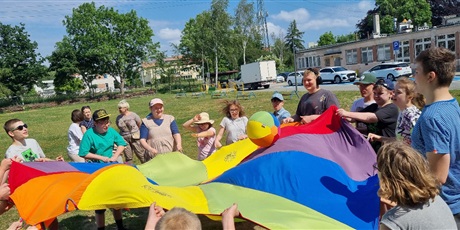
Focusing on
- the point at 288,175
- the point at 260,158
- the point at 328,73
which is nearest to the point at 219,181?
the point at 260,158

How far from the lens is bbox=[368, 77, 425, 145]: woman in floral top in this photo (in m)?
3.76

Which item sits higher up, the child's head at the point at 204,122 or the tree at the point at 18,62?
the tree at the point at 18,62

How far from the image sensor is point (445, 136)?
220cm

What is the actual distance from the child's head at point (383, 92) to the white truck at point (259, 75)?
2920 cm

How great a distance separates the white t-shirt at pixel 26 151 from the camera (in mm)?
4664

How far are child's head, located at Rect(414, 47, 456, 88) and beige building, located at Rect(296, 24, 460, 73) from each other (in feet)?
87.3

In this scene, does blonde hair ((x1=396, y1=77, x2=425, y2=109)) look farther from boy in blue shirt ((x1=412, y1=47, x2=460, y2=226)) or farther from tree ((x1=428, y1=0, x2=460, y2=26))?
tree ((x1=428, y1=0, x2=460, y2=26))

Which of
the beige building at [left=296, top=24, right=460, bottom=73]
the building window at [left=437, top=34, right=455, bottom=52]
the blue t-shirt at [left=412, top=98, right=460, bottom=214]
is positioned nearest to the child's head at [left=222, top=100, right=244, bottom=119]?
the blue t-shirt at [left=412, top=98, right=460, bottom=214]

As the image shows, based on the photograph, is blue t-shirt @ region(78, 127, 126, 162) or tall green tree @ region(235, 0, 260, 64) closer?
blue t-shirt @ region(78, 127, 126, 162)

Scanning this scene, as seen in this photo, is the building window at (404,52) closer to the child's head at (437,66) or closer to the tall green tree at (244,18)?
the tall green tree at (244,18)

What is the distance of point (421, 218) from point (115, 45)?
45.6m

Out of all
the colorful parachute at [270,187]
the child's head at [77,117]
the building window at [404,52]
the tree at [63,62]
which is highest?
the tree at [63,62]

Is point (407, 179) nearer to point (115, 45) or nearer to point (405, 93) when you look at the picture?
point (405, 93)

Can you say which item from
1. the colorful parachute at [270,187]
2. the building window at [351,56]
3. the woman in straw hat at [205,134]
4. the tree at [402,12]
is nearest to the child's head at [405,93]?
the colorful parachute at [270,187]
